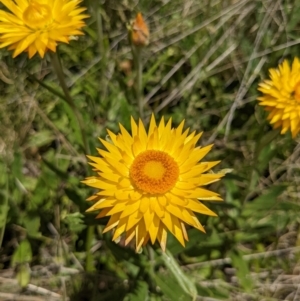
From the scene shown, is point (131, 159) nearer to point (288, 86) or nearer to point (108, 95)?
point (288, 86)

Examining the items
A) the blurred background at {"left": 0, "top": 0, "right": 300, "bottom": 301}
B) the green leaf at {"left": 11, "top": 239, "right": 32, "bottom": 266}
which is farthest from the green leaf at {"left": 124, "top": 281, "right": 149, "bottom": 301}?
the green leaf at {"left": 11, "top": 239, "right": 32, "bottom": 266}

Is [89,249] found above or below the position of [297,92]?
below

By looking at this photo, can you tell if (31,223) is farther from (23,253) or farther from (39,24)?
(39,24)

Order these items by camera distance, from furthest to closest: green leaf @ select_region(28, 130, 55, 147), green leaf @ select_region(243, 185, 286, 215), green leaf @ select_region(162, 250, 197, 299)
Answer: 1. green leaf @ select_region(28, 130, 55, 147)
2. green leaf @ select_region(243, 185, 286, 215)
3. green leaf @ select_region(162, 250, 197, 299)

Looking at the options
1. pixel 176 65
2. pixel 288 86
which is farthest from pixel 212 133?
pixel 288 86

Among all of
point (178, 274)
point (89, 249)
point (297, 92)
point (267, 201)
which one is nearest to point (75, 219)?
point (89, 249)

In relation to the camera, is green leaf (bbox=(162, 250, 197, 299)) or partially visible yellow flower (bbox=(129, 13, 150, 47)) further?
green leaf (bbox=(162, 250, 197, 299))

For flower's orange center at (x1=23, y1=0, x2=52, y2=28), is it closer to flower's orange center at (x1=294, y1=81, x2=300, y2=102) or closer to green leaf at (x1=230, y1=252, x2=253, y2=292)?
flower's orange center at (x1=294, y1=81, x2=300, y2=102)
